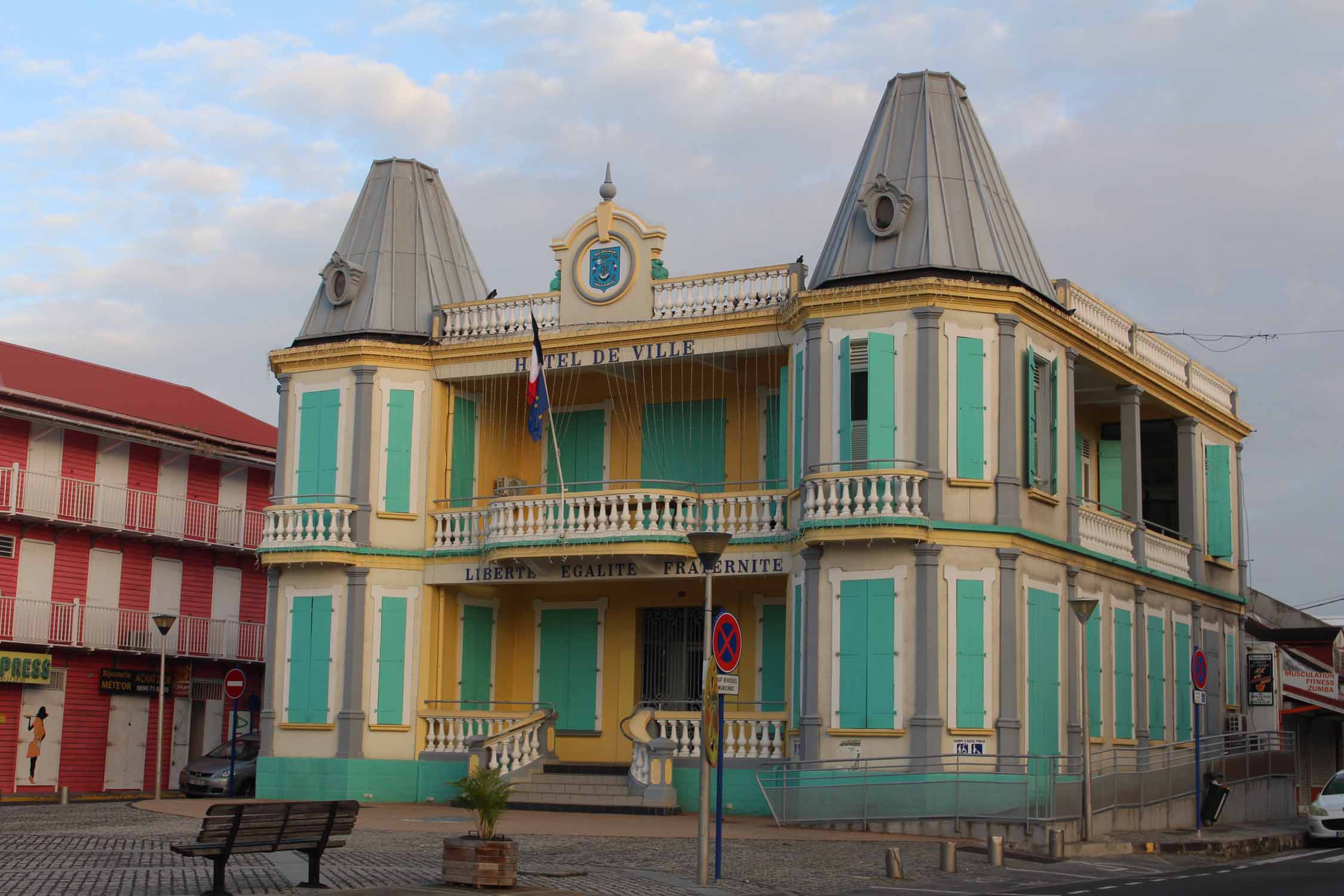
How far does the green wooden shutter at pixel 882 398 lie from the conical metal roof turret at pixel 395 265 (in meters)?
9.71

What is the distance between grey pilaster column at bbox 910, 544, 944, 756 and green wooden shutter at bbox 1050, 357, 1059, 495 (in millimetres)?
3179

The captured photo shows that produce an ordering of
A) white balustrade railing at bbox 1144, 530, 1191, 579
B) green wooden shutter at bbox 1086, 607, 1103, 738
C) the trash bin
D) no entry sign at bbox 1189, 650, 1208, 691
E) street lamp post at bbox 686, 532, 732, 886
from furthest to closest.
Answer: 1. white balustrade railing at bbox 1144, 530, 1191, 579
2. green wooden shutter at bbox 1086, 607, 1103, 738
3. the trash bin
4. no entry sign at bbox 1189, 650, 1208, 691
5. street lamp post at bbox 686, 532, 732, 886

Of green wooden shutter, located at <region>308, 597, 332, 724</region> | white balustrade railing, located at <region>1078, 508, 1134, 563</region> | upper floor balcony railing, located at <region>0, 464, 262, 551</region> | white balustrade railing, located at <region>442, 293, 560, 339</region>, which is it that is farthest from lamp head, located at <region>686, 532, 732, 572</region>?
upper floor balcony railing, located at <region>0, 464, 262, 551</region>

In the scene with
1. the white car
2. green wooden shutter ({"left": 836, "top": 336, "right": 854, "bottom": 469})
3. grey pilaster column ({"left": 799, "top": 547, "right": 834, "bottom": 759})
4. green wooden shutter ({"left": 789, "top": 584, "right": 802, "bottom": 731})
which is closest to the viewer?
grey pilaster column ({"left": 799, "top": 547, "right": 834, "bottom": 759})

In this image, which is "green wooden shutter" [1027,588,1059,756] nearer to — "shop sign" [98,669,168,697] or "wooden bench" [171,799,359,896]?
"wooden bench" [171,799,359,896]

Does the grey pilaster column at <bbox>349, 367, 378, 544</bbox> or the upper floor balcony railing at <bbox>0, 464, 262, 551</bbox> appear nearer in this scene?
the grey pilaster column at <bbox>349, 367, 378, 544</bbox>

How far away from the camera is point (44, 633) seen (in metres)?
36.2

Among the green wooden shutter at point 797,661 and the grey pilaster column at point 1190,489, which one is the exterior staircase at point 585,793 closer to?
the green wooden shutter at point 797,661

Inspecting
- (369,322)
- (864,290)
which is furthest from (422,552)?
(864,290)

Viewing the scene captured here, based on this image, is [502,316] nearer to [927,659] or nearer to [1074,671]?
[927,659]

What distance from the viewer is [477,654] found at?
31656 mm

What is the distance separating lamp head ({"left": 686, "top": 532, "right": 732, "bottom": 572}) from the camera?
17953 millimetres

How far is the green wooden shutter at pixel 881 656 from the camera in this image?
83.3ft

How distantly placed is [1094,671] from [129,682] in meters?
22.3
